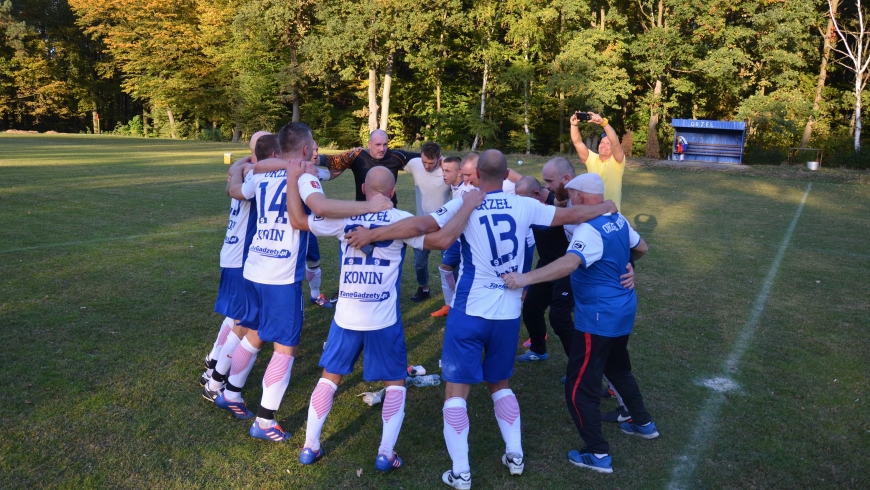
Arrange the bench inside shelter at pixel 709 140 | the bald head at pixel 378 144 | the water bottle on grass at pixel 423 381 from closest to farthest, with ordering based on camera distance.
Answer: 1. the water bottle on grass at pixel 423 381
2. the bald head at pixel 378 144
3. the bench inside shelter at pixel 709 140

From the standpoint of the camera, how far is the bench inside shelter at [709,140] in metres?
35.1

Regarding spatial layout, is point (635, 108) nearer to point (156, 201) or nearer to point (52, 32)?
point (156, 201)

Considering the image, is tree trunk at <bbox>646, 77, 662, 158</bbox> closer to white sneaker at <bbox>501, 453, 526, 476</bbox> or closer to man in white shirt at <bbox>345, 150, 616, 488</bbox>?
man in white shirt at <bbox>345, 150, 616, 488</bbox>

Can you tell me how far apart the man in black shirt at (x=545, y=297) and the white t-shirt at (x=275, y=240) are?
2.09 meters

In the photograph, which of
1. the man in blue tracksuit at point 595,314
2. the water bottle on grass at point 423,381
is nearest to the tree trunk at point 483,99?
the water bottle on grass at point 423,381

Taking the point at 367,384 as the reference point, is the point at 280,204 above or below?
above

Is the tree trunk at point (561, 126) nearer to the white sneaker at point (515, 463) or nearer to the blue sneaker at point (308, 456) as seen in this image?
the white sneaker at point (515, 463)

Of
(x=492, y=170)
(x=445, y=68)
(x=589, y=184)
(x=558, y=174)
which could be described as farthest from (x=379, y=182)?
(x=445, y=68)

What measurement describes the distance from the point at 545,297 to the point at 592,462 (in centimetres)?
215

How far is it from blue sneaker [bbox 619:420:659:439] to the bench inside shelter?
109 ft

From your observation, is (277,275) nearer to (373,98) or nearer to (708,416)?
(708,416)

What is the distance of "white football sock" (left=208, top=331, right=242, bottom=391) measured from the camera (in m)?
5.34

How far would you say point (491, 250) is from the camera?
426 centimetres

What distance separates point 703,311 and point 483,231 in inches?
216
